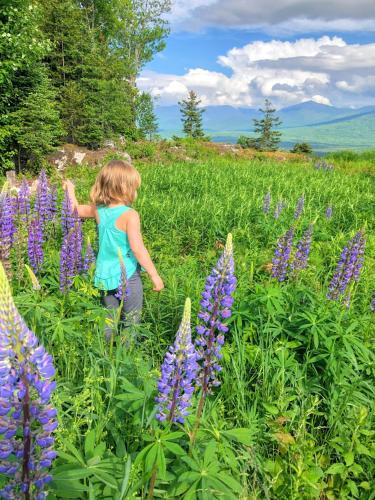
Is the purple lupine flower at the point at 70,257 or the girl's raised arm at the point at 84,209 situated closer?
the purple lupine flower at the point at 70,257

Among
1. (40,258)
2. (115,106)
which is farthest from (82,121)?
(40,258)

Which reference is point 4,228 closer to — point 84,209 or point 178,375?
point 84,209

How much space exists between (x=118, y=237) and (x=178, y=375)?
1880mm

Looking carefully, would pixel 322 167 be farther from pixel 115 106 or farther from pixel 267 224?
pixel 267 224

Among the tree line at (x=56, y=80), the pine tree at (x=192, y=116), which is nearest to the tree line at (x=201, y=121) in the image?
the pine tree at (x=192, y=116)

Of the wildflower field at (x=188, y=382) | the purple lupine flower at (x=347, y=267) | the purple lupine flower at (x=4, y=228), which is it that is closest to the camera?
the wildflower field at (x=188, y=382)

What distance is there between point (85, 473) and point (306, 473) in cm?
132

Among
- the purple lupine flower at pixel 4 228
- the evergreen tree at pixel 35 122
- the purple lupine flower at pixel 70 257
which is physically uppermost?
the evergreen tree at pixel 35 122

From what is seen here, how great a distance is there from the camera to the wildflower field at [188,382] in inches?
46.7

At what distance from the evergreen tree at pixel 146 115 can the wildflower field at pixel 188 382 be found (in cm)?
2821

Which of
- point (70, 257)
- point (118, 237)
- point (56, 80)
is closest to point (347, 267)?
point (118, 237)

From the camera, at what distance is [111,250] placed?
328 cm

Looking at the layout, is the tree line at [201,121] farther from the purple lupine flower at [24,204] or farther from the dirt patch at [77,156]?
the purple lupine flower at [24,204]

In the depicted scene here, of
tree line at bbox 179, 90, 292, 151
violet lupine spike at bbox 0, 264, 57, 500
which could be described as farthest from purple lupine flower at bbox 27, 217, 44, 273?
tree line at bbox 179, 90, 292, 151
